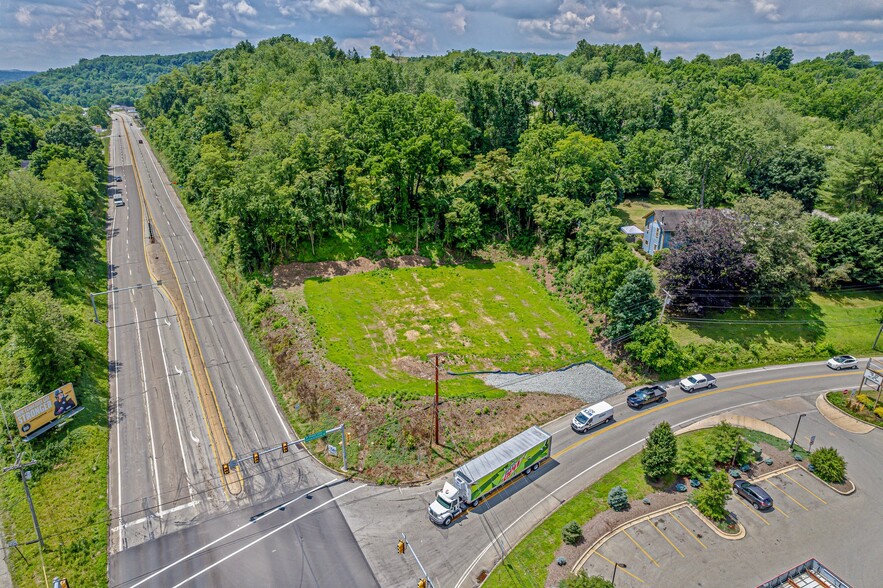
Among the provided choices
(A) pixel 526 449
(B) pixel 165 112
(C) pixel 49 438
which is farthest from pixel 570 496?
(B) pixel 165 112

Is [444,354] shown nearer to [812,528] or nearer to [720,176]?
[812,528]

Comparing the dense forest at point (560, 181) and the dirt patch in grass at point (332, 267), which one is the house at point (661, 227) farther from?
the dirt patch in grass at point (332, 267)

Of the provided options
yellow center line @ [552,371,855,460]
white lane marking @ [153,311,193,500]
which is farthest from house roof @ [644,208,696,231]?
white lane marking @ [153,311,193,500]

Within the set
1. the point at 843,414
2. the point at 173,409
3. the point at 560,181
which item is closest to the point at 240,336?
the point at 173,409

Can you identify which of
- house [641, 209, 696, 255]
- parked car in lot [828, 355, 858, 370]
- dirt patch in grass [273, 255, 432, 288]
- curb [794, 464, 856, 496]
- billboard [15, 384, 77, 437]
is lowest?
curb [794, 464, 856, 496]

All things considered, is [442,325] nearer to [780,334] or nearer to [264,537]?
[264,537]

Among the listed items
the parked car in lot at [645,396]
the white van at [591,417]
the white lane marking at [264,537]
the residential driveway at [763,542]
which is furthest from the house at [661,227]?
the white lane marking at [264,537]

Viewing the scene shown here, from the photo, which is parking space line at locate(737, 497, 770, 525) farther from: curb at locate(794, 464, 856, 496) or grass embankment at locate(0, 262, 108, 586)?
grass embankment at locate(0, 262, 108, 586)
